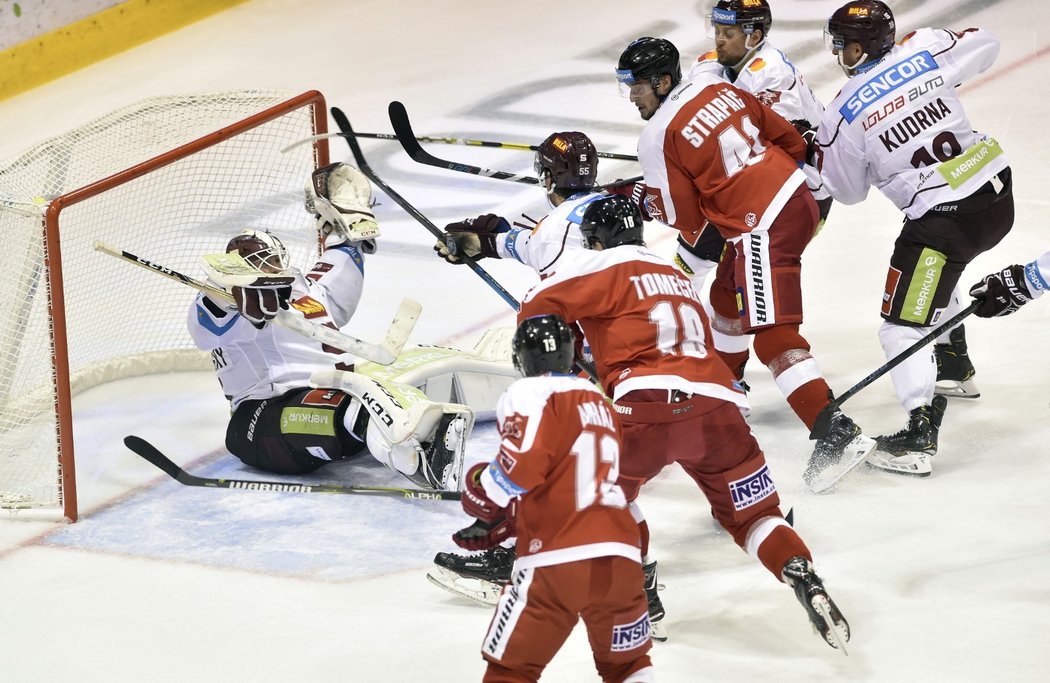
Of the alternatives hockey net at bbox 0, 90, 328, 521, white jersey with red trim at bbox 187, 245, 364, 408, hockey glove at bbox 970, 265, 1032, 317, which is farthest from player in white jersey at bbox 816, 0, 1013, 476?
hockey net at bbox 0, 90, 328, 521

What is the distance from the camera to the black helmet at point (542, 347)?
2980 mm

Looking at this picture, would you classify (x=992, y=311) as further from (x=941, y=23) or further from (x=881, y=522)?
(x=941, y=23)

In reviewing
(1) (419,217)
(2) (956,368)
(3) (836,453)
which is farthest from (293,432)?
(2) (956,368)

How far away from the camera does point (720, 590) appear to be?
384 cm

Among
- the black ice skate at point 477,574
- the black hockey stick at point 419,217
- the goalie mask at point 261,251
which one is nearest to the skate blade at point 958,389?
the black hockey stick at point 419,217

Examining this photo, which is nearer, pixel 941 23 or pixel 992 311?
pixel 992 311

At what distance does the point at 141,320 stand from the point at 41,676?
2185 mm

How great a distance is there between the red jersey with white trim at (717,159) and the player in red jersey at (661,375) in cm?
89

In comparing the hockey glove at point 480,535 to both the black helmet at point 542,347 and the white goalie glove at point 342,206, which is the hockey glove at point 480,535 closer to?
the black helmet at point 542,347

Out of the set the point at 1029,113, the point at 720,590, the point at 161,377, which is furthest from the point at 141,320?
the point at 1029,113

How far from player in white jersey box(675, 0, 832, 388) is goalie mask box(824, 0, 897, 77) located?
49 centimetres

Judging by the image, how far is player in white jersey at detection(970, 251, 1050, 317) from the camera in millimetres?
4195

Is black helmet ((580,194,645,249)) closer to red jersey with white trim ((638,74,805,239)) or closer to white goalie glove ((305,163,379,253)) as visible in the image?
red jersey with white trim ((638,74,805,239))

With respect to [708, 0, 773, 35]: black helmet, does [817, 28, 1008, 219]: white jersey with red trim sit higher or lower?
lower
